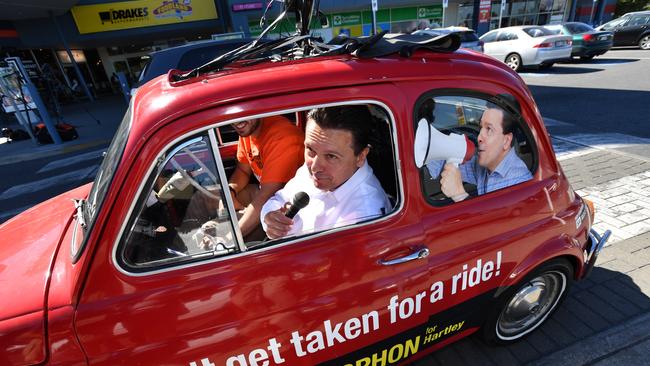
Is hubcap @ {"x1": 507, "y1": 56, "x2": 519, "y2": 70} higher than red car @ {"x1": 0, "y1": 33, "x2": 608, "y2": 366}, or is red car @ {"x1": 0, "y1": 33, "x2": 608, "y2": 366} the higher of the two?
red car @ {"x1": 0, "y1": 33, "x2": 608, "y2": 366}

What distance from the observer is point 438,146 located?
1.60 metres

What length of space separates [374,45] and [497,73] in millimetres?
649

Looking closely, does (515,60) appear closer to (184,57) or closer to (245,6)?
(184,57)

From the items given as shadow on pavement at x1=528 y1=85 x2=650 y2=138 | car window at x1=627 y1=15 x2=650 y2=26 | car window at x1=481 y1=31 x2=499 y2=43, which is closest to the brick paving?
shadow on pavement at x1=528 y1=85 x2=650 y2=138

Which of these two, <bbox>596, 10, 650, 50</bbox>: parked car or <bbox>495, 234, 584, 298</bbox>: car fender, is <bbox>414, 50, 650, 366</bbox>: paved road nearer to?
<bbox>495, 234, 584, 298</bbox>: car fender

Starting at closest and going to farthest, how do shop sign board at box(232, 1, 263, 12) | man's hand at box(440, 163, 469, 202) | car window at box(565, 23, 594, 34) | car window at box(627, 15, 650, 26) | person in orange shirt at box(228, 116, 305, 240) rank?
man's hand at box(440, 163, 469, 202), person in orange shirt at box(228, 116, 305, 240), car window at box(565, 23, 594, 34), car window at box(627, 15, 650, 26), shop sign board at box(232, 1, 263, 12)

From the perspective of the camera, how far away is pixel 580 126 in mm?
6242

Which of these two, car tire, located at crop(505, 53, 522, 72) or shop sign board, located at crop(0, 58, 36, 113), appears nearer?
shop sign board, located at crop(0, 58, 36, 113)

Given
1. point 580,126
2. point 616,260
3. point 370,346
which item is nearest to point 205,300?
point 370,346

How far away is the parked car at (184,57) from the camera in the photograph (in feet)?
19.9

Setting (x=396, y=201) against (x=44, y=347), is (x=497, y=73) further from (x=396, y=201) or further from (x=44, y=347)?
(x=44, y=347)

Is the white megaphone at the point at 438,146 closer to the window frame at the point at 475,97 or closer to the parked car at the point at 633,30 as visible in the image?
the window frame at the point at 475,97

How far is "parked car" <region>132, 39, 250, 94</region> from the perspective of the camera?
19.9 ft

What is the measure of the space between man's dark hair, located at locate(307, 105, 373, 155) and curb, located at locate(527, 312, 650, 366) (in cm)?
189
